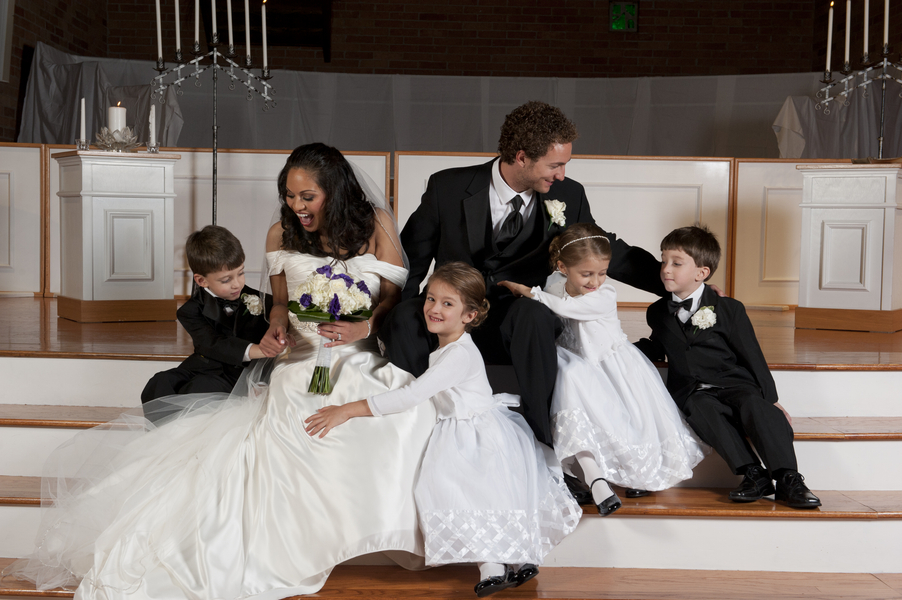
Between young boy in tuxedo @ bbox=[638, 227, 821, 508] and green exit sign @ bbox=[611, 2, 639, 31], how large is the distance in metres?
7.86

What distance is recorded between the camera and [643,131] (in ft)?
27.0

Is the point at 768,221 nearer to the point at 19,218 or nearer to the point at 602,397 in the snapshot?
the point at 602,397

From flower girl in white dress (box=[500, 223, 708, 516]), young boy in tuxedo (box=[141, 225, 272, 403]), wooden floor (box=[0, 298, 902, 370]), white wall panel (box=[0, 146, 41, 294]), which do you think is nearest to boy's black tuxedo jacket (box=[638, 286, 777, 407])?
flower girl in white dress (box=[500, 223, 708, 516])

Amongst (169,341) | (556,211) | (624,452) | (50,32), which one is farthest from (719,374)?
(50,32)

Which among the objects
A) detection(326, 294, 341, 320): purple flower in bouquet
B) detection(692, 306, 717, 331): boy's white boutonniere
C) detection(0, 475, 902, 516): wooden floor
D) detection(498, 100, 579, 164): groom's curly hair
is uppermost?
detection(498, 100, 579, 164): groom's curly hair

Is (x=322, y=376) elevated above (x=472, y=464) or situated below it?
above

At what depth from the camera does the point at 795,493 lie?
241 cm

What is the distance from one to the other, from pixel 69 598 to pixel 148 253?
2787 millimetres

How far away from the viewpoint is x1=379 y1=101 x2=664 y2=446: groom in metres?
2.66

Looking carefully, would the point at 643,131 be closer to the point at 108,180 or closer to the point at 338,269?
the point at 108,180

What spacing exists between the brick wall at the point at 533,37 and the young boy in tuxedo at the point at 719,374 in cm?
765

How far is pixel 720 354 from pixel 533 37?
8.00 m

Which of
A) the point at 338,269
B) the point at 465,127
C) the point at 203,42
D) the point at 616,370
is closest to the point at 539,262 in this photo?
the point at 616,370

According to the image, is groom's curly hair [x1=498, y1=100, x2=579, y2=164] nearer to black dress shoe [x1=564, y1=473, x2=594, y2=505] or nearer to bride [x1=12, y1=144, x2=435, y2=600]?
bride [x1=12, y1=144, x2=435, y2=600]
